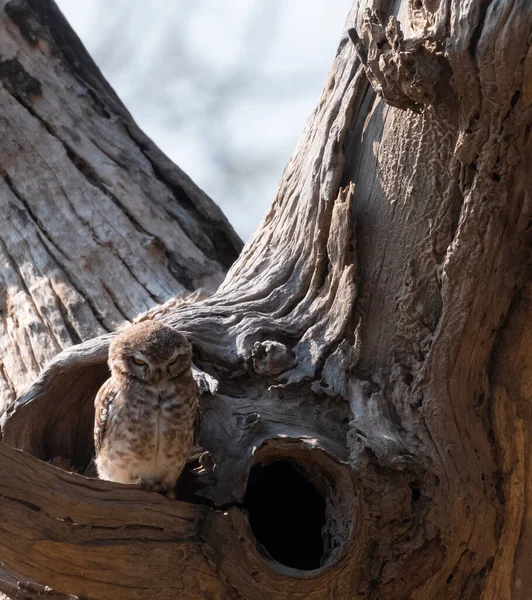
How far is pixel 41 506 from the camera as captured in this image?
105 inches

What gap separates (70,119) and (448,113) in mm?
2792

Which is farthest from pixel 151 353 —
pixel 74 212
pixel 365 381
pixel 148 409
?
pixel 74 212

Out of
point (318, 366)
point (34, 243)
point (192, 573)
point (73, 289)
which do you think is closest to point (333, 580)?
point (192, 573)

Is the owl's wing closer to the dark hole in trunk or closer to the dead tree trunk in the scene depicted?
the dead tree trunk

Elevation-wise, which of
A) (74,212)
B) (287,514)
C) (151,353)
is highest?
(74,212)

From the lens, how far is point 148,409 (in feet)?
11.8

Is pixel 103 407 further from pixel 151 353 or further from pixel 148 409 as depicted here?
pixel 151 353

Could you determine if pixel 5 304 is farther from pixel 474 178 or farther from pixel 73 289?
pixel 474 178

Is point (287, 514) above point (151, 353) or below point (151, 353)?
below

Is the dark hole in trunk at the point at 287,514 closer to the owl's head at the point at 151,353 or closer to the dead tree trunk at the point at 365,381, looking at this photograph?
the dead tree trunk at the point at 365,381

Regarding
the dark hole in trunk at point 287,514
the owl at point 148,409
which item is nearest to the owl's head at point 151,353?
the owl at point 148,409

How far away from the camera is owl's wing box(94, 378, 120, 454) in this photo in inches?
141

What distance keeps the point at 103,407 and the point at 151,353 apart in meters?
0.33

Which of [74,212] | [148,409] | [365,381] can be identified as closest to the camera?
[365,381]
